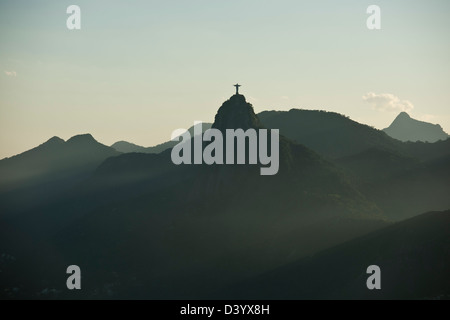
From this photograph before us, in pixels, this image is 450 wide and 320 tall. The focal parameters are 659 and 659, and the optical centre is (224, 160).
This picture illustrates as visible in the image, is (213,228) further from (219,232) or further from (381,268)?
(381,268)

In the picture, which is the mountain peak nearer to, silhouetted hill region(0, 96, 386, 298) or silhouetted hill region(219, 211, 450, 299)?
silhouetted hill region(0, 96, 386, 298)

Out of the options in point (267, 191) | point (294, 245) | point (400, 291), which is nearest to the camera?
point (400, 291)

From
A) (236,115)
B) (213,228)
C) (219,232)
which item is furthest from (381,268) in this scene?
(236,115)

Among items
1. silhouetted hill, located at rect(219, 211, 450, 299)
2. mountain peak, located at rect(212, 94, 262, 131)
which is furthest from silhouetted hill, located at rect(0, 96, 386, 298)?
silhouetted hill, located at rect(219, 211, 450, 299)

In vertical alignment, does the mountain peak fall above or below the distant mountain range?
above

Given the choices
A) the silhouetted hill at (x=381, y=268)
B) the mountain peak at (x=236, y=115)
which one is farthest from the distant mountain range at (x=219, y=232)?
the silhouetted hill at (x=381, y=268)
